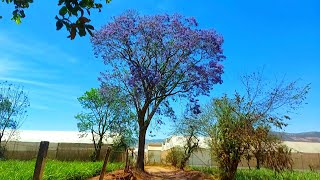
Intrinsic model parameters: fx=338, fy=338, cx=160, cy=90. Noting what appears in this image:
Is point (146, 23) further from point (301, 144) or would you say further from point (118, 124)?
point (301, 144)

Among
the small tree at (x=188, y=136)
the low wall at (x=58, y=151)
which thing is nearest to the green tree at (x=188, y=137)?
the small tree at (x=188, y=136)

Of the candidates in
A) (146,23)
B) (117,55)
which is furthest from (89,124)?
(146,23)

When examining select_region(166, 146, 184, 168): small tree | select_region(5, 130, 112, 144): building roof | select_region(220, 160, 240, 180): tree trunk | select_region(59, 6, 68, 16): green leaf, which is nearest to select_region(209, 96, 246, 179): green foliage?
select_region(220, 160, 240, 180): tree trunk


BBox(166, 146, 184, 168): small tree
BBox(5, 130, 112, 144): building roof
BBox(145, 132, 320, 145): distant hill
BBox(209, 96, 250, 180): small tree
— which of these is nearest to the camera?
BBox(209, 96, 250, 180): small tree

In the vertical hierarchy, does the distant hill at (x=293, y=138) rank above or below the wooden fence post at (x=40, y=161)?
above

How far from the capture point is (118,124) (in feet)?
104

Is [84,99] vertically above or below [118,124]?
above

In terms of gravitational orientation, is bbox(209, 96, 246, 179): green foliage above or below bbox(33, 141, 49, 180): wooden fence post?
above

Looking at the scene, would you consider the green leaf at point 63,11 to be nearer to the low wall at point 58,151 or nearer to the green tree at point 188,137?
the green tree at point 188,137

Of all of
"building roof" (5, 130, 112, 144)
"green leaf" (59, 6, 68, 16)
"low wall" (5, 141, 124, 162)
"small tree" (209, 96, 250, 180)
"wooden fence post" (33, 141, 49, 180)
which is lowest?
"wooden fence post" (33, 141, 49, 180)

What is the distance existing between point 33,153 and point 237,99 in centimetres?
2424

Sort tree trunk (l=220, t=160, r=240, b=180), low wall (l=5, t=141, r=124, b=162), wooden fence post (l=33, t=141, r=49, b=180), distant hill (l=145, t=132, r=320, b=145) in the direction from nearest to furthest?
wooden fence post (l=33, t=141, r=49, b=180), tree trunk (l=220, t=160, r=240, b=180), distant hill (l=145, t=132, r=320, b=145), low wall (l=5, t=141, r=124, b=162)

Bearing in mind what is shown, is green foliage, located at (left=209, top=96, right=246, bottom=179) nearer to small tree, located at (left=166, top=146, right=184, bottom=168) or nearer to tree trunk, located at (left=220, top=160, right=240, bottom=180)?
tree trunk, located at (left=220, top=160, right=240, bottom=180)

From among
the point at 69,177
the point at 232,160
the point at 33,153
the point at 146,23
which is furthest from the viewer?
the point at 33,153
